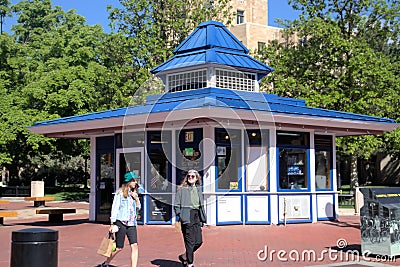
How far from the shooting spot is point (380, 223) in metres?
11.3

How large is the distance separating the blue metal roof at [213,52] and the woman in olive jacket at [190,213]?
992 cm

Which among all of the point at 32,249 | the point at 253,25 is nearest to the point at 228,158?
the point at 32,249

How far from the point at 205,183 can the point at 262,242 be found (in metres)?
3.66

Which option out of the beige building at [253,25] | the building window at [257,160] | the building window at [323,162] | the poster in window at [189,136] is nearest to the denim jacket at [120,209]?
the poster in window at [189,136]

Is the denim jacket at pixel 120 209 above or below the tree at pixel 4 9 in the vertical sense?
below

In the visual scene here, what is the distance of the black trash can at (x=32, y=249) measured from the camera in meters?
6.89

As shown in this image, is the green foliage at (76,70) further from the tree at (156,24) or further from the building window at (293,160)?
the building window at (293,160)

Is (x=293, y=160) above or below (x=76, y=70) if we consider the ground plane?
below

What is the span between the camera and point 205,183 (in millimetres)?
17391

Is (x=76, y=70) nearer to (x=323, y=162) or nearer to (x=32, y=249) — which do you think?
(x=323, y=162)

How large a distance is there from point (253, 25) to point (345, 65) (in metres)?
27.1

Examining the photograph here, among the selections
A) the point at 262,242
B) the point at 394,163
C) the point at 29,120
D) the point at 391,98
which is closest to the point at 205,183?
the point at 262,242

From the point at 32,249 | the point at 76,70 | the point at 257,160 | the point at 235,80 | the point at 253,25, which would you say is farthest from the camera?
the point at 253,25

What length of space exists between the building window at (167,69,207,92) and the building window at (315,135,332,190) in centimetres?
451
